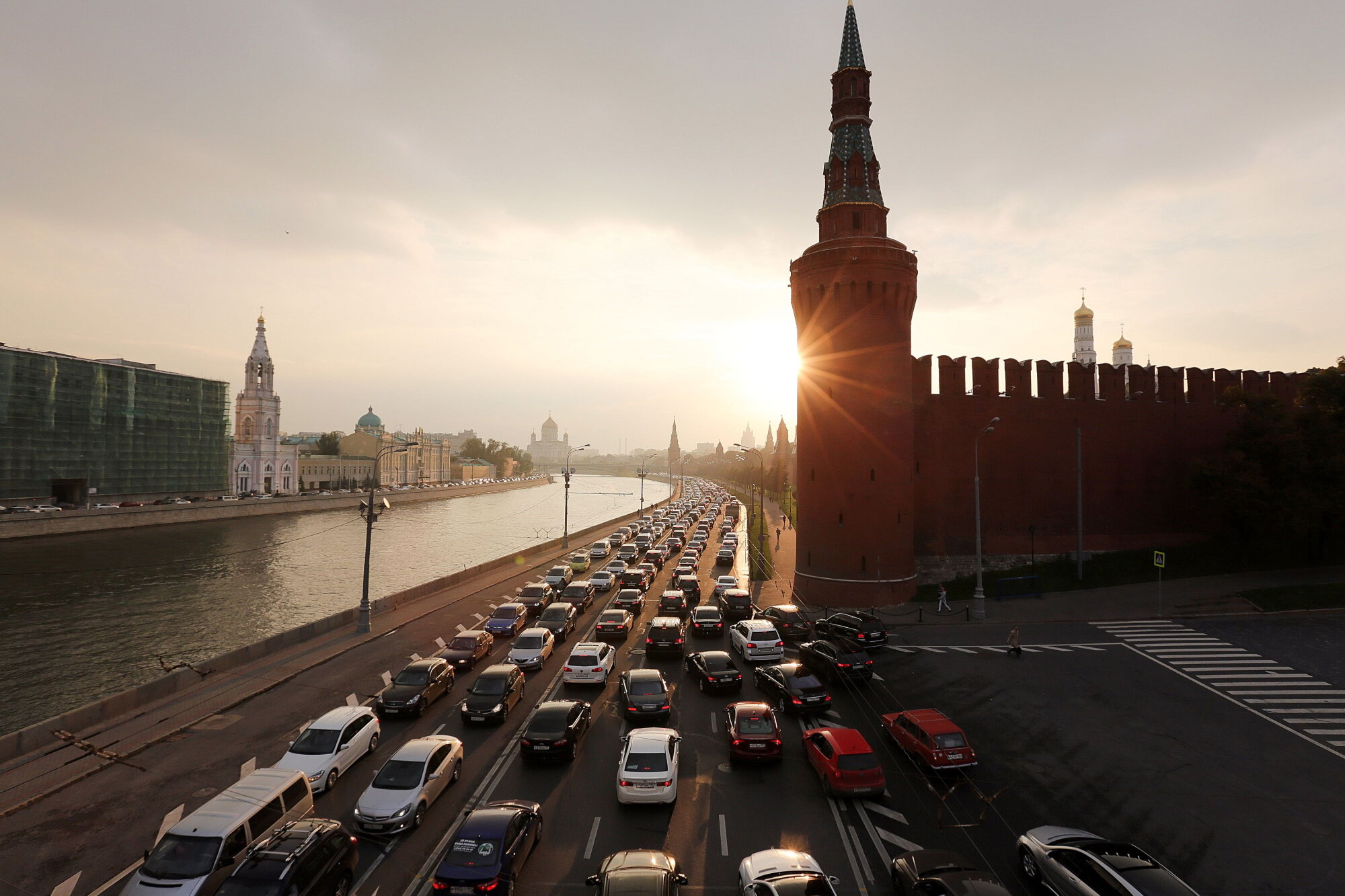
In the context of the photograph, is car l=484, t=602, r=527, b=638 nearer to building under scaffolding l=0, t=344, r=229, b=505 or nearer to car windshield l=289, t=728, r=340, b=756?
car windshield l=289, t=728, r=340, b=756

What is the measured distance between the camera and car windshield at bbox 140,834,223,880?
9617mm

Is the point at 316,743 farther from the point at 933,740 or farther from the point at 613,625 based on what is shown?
the point at 933,740

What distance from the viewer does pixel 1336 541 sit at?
38.9 meters

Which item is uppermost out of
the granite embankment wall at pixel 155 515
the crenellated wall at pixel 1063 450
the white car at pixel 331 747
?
the crenellated wall at pixel 1063 450

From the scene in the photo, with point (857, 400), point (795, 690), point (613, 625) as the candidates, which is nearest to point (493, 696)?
point (795, 690)

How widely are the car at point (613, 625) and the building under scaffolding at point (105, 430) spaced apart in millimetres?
98151

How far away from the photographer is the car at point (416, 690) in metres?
17.7

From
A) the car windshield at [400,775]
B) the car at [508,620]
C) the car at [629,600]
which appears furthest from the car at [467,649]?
the car windshield at [400,775]

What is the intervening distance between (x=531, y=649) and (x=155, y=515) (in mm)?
86543

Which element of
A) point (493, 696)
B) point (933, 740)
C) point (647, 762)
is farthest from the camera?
point (493, 696)

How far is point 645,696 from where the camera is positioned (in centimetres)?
1764

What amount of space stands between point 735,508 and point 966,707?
78897 mm

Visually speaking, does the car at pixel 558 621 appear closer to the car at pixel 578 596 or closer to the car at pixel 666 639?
the car at pixel 578 596

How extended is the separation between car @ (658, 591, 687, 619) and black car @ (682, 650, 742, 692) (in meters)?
8.99
